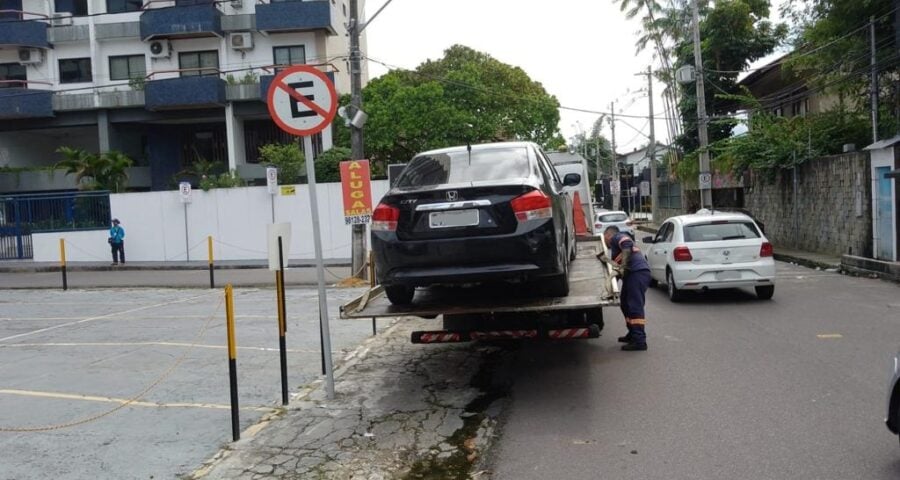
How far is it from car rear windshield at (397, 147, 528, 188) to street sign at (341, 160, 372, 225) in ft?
28.6

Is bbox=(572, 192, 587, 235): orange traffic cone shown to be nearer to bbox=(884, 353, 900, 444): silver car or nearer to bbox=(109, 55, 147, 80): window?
bbox=(884, 353, 900, 444): silver car

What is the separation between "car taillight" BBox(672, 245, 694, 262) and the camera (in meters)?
12.2

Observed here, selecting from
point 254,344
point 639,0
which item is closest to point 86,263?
point 254,344

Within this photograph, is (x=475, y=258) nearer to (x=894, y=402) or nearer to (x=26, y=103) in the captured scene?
(x=894, y=402)

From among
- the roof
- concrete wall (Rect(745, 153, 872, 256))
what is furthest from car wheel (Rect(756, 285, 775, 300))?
concrete wall (Rect(745, 153, 872, 256))

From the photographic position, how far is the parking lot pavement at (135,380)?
17.9 ft

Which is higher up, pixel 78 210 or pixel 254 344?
pixel 78 210

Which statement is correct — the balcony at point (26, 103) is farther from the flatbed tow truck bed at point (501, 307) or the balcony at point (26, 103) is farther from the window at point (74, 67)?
the flatbed tow truck bed at point (501, 307)

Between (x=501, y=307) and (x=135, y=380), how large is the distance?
417 cm

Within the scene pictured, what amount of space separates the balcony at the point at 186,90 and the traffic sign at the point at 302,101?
2697 centimetres

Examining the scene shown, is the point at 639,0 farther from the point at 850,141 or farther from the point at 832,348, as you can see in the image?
the point at 832,348

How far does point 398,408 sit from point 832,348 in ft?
17.0

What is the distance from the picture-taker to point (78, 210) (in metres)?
25.7

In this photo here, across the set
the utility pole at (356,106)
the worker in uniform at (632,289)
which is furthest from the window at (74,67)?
the worker in uniform at (632,289)
